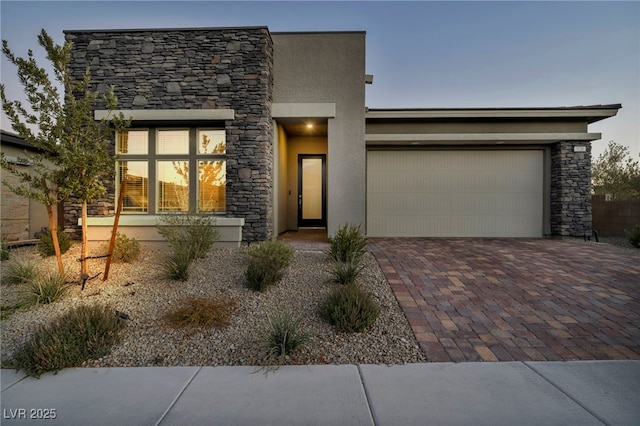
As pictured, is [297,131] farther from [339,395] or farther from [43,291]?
[339,395]

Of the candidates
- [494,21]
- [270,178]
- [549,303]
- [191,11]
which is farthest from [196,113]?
[494,21]

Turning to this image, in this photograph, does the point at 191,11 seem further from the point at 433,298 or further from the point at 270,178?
the point at 433,298

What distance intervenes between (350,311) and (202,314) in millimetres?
1911

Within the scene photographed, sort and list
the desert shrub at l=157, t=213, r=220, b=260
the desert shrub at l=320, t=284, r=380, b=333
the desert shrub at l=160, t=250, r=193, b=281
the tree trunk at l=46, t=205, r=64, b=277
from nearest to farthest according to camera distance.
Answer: the desert shrub at l=320, t=284, r=380, b=333
the tree trunk at l=46, t=205, r=64, b=277
the desert shrub at l=160, t=250, r=193, b=281
the desert shrub at l=157, t=213, r=220, b=260

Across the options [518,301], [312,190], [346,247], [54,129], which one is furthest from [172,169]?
[518,301]

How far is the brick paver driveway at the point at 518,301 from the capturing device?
132 inches

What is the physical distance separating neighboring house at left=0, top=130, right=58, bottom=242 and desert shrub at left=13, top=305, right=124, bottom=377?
6799 millimetres

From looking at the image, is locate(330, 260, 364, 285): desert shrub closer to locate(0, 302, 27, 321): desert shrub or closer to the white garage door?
locate(0, 302, 27, 321): desert shrub

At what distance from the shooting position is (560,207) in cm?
934

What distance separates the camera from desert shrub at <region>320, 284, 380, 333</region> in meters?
3.65

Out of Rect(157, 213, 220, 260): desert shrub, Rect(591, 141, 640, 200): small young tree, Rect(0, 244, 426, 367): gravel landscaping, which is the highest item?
Rect(591, 141, 640, 200): small young tree

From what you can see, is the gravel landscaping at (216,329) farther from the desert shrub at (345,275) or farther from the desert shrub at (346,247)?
the desert shrub at (346,247)

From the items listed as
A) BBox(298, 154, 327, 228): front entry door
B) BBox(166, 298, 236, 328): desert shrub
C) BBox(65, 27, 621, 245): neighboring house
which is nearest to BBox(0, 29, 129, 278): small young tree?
BBox(65, 27, 621, 245): neighboring house

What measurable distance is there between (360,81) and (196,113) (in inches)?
170
